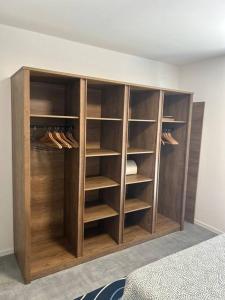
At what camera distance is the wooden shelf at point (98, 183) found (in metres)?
2.43

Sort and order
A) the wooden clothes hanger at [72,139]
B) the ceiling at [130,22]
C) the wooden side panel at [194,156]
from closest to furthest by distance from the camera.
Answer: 1. the ceiling at [130,22]
2. the wooden clothes hanger at [72,139]
3. the wooden side panel at [194,156]

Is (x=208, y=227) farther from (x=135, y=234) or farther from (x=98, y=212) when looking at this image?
(x=98, y=212)

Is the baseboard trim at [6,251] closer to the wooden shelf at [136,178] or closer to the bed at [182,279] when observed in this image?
the wooden shelf at [136,178]


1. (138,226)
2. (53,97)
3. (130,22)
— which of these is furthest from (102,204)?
(130,22)

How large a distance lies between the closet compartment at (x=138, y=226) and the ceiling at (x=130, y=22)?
2.08m

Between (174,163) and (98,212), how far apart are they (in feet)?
4.41

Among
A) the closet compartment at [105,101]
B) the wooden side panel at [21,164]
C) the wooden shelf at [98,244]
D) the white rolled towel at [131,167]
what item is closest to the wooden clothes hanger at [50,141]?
the wooden side panel at [21,164]

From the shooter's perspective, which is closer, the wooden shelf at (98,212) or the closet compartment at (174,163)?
the wooden shelf at (98,212)

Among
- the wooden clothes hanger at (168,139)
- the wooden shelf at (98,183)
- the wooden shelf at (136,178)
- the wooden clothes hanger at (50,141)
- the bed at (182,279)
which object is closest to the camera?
the bed at (182,279)

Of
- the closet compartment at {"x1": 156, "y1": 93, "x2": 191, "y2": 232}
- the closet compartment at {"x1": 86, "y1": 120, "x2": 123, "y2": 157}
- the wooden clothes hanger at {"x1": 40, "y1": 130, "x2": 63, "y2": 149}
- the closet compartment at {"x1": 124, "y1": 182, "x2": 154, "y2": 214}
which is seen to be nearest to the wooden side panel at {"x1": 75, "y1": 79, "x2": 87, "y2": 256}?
the wooden clothes hanger at {"x1": 40, "y1": 130, "x2": 63, "y2": 149}

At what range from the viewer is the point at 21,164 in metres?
2.05

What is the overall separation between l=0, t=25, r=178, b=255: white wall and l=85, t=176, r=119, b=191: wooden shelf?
2.80 ft

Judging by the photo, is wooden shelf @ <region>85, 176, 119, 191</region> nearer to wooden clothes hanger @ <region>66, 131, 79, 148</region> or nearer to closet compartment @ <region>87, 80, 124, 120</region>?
wooden clothes hanger @ <region>66, 131, 79, 148</region>

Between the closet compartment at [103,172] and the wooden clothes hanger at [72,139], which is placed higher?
the wooden clothes hanger at [72,139]
